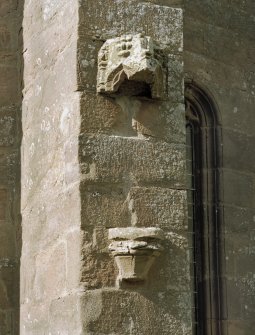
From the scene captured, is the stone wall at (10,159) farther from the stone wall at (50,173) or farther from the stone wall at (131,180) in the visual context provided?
the stone wall at (131,180)

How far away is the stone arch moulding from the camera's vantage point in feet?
29.4

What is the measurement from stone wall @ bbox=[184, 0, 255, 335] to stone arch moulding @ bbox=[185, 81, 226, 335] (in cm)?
6

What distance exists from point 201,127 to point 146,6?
12.7ft

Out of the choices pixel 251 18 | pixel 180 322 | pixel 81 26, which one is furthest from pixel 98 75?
pixel 251 18

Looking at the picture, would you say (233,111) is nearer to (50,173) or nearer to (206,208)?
(206,208)

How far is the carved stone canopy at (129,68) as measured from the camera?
5.27m

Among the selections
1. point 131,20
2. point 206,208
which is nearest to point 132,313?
point 131,20

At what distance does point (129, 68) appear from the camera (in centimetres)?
527

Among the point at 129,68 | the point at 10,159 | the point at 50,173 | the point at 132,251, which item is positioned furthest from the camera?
the point at 10,159

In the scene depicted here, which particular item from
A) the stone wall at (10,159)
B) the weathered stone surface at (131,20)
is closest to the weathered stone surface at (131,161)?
the weathered stone surface at (131,20)

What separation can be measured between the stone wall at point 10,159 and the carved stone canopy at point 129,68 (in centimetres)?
118

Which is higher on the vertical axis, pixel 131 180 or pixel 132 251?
pixel 131 180

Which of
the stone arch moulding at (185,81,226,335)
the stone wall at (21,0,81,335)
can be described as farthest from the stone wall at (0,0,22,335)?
the stone arch moulding at (185,81,226,335)

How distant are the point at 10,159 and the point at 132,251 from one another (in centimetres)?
157
